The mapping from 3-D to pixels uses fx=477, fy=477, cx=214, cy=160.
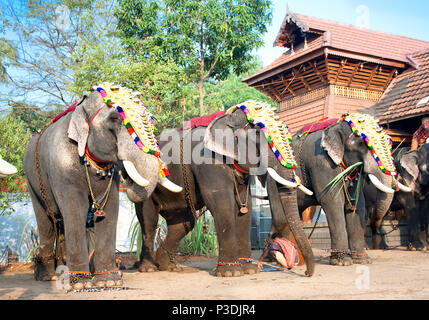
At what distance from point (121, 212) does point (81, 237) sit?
815 centimetres

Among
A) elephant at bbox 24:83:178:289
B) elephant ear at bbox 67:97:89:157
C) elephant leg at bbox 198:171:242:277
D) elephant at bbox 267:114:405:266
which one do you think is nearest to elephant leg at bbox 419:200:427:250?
elephant at bbox 267:114:405:266

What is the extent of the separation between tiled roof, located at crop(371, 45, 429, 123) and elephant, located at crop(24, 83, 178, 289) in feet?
32.2

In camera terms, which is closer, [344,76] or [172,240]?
[172,240]

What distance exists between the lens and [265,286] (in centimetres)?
473

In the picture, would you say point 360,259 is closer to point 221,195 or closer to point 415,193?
point 221,195

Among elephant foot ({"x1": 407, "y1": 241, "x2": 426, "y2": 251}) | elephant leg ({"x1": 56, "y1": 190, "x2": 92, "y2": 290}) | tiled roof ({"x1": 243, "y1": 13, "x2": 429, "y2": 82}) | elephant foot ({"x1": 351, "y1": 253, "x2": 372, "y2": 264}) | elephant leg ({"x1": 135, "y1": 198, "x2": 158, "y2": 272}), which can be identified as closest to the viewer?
elephant leg ({"x1": 56, "y1": 190, "x2": 92, "y2": 290})

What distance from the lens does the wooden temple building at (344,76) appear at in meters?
14.6

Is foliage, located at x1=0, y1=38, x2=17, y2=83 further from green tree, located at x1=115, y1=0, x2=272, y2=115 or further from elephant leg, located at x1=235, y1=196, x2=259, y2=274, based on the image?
elephant leg, located at x1=235, y1=196, x2=259, y2=274

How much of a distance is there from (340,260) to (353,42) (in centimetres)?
1149

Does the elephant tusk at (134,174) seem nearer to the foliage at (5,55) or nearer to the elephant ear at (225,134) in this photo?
the elephant ear at (225,134)

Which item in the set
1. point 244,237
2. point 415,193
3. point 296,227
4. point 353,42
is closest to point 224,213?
point 244,237

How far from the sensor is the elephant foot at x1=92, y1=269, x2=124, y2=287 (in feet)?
15.9

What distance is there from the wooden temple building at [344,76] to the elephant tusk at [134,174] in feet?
34.7

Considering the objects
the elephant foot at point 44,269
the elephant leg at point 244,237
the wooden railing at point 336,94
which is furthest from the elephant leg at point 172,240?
the wooden railing at point 336,94
